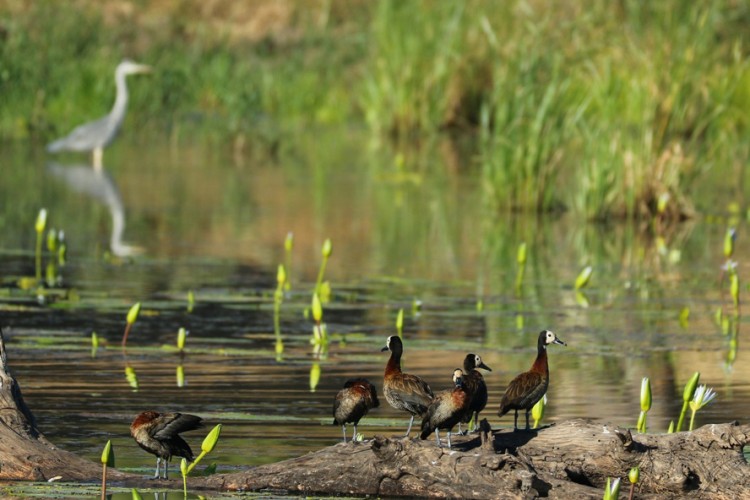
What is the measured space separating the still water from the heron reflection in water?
74 mm

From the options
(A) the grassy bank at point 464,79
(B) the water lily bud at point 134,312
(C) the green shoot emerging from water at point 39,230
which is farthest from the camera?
(A) the grassy bank at point 464,79

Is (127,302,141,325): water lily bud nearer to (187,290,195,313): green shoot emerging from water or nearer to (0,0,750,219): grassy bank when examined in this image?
(187,290,195,313): green shoot emerging from water

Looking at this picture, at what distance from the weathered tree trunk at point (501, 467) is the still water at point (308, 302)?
19.6 inches

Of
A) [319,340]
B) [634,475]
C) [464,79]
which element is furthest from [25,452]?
[464,79]

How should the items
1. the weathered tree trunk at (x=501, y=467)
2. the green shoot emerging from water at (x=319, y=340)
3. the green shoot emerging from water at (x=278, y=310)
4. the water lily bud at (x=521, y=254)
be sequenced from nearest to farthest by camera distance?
the weathered tree trunk at (x=501, y=467) → the green shoot emerging from water at (x=319, y=340) → the green shoot emerging from water at (x=278, y=310) → the water lily bud at (x=521, y=254)

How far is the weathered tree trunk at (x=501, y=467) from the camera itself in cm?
720

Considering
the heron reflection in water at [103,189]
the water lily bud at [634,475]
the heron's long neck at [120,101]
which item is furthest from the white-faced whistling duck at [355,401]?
the heron's long neck at [120,101]

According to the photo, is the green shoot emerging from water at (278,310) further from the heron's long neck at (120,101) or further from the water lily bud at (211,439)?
the heron's long neck at (120,101)

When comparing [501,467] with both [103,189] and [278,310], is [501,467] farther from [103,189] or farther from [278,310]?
[103,189]

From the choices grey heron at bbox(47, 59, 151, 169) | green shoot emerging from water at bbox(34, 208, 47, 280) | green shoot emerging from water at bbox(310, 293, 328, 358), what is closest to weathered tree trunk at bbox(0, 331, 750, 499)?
green shoot emerging from water at bbox(310, 293, 328, 358)

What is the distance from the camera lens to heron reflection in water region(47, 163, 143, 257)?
54.2 ft

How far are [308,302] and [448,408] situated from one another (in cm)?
612

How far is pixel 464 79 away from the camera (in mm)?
31750

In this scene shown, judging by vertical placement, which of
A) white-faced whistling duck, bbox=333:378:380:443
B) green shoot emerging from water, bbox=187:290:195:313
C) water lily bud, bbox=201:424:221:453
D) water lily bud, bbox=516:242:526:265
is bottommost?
water lily bud, bbox=201:424:221:453
